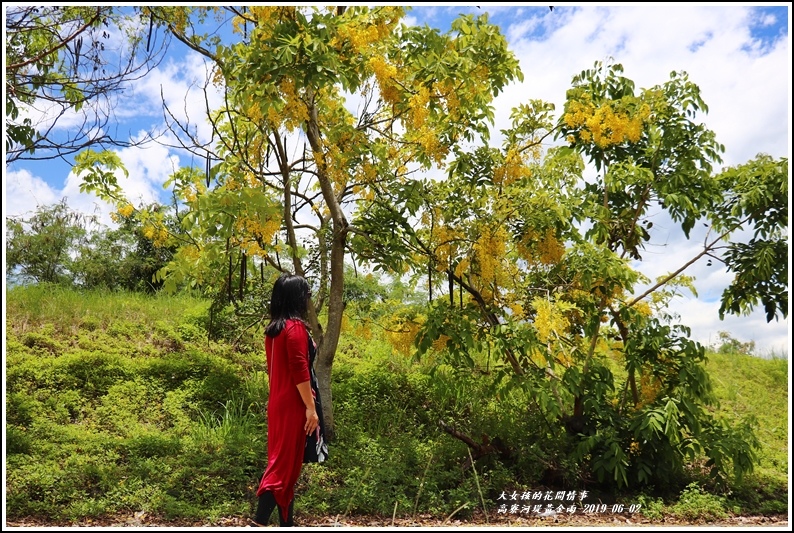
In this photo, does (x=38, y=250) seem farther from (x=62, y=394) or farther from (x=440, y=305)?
(x=440, y=305)

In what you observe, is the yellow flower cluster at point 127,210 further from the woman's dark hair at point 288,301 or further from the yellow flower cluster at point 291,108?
the woman's dark hair at point 288,301

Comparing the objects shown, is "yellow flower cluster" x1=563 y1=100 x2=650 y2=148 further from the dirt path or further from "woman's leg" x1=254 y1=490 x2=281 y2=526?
"woman's leg" x1=254 y1=490 x2=281 y2=526

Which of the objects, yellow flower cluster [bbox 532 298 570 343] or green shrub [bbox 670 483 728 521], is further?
green shrub [bbox 670 483 728 521]

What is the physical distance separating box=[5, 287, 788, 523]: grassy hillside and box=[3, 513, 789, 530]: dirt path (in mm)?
74

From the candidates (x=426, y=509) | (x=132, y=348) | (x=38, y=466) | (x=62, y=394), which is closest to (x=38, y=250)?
(x=132, y=348)

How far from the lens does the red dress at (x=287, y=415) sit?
371 centimetres

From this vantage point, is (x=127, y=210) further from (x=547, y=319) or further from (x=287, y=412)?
(x=547, y=319)

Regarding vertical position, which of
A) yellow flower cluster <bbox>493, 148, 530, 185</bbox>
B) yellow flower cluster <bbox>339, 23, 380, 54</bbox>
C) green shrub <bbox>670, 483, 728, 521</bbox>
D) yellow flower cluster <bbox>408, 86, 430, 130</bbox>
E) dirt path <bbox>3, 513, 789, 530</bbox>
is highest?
yellow flower cluster <bbox>339, 23, 380, 54</bbox>

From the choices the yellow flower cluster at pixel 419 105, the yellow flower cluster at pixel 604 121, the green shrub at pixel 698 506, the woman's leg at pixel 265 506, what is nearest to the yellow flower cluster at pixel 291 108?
the yellow flower cluster at pixel 419 105

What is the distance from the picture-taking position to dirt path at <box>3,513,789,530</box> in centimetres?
452

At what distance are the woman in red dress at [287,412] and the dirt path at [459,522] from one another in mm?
933

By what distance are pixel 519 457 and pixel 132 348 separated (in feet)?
15.0

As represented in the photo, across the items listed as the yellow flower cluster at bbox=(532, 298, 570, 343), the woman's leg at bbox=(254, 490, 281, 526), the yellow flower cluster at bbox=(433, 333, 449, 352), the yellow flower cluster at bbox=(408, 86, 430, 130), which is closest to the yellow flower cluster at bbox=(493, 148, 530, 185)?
the yellow flower cluster at bbox=(408, 86, 430, 130)

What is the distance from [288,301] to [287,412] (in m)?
0.63
